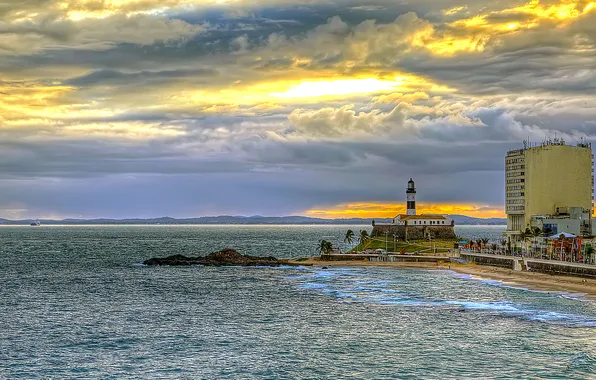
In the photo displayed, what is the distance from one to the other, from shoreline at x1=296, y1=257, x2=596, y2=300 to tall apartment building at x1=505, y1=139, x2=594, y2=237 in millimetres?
36558

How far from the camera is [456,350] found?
54.3m

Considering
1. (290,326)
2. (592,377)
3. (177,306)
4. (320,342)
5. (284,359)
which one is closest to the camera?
(592,377)

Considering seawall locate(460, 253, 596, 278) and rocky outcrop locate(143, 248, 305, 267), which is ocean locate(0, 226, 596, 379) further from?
rocky outcrop locate(143, 248, 305, 267)

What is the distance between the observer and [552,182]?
168 metres

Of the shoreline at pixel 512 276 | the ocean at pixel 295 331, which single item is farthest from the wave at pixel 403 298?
the shoreline at pixel 512 276

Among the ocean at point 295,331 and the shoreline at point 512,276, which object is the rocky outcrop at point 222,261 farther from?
the ocean at point 295,331

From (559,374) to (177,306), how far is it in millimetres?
48093

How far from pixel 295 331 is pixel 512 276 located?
6422cm

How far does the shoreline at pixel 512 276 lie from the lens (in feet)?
310

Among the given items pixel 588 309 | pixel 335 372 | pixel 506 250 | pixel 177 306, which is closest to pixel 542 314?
pixel 588 309

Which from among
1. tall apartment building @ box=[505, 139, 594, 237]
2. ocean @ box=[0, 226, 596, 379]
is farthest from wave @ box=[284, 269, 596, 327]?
tall apartment building @ box=[505, 139, 594, 237]

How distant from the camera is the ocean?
Result: 4916 cm

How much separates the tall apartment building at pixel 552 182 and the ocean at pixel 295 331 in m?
66.9

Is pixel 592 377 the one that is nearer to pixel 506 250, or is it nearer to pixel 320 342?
pixel 320 342
